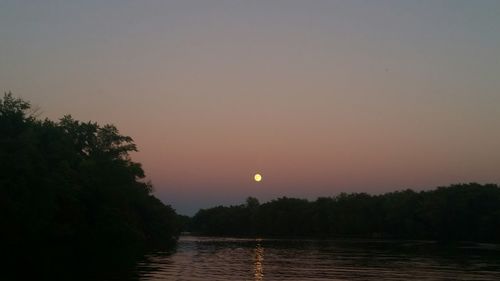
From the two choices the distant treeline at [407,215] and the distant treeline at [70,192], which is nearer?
the distant treeline at [70,192]

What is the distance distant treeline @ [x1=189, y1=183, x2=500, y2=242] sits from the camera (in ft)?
415

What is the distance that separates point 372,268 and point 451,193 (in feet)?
323

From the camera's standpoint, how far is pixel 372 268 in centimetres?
4444

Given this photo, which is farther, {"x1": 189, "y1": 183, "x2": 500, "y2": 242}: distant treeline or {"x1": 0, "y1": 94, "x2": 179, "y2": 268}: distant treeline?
{"x1": 189, "y1": 183, "x2": 500, "y2": 242}: distant treeline

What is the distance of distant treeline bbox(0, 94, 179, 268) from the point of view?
5378 centimetres

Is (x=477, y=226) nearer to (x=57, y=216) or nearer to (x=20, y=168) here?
(x=57, y=216)

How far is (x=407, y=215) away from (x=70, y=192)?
10297cm

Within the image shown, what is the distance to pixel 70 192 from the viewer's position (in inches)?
2662

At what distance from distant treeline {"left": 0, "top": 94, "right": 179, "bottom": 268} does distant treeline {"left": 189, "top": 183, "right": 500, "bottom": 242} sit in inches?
2466

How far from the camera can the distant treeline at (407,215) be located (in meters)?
126

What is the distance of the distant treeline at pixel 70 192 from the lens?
53.8 metres

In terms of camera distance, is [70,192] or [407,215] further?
[407,215]

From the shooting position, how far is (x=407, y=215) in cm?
15112

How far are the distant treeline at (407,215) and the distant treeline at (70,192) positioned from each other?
205ft
